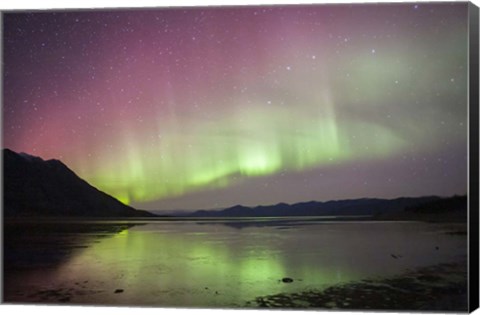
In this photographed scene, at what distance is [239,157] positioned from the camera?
714 cm

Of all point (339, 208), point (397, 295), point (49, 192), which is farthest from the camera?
point (49, 192)

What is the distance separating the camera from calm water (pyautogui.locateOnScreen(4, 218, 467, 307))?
6816 mm

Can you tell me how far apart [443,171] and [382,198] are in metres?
0.47

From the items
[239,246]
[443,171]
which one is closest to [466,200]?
[443,171]

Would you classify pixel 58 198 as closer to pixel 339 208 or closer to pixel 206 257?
pixel 206 257

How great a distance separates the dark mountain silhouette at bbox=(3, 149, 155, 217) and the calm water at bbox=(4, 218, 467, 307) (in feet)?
0.43

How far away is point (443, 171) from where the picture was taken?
674 cm

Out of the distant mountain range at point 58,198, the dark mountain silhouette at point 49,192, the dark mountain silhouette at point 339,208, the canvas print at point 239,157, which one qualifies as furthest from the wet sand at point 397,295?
the dark mountain silhouette at point 49,192

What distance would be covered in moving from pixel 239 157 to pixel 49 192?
1.47 metres

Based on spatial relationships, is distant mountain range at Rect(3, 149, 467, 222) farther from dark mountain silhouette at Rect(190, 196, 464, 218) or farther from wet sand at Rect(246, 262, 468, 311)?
wet sand at Rect(246, 262, 468, 311)

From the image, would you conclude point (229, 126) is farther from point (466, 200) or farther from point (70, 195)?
point (466, 200)

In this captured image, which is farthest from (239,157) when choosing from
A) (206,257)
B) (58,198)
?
(58,198)

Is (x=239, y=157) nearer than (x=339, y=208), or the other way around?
(x=339, y=208)

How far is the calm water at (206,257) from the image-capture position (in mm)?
6816
